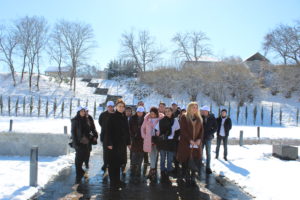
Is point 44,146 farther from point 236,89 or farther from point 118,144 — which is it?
point 236,89

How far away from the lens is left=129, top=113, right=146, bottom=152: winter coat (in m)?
8.02

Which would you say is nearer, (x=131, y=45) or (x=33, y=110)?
(x=33, y=110)

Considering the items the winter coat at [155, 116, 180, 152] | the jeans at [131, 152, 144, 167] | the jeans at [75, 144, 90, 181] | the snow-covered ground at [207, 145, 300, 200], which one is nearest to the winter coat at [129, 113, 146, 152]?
the jeans at [131, 152, 144, 167]

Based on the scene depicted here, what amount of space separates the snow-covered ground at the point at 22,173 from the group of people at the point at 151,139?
3.28ft

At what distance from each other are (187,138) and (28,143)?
6061mm

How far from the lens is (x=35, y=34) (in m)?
42.8

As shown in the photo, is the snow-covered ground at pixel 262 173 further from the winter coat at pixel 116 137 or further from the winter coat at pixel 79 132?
the winter coat at pixel 79 132

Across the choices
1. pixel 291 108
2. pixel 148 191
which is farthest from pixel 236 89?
pixel 148 191

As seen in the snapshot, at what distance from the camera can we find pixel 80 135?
23.9 ft

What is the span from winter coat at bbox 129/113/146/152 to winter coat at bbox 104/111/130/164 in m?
1.63

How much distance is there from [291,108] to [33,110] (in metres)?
28.4

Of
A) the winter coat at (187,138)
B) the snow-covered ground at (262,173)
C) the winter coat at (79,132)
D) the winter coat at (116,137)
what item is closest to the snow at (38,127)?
the winter coat at (79,132)

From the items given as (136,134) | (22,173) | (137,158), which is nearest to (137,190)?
(137,158)

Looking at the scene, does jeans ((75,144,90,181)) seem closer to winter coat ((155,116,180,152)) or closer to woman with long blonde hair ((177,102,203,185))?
winter coat ((155,116,180,152))
